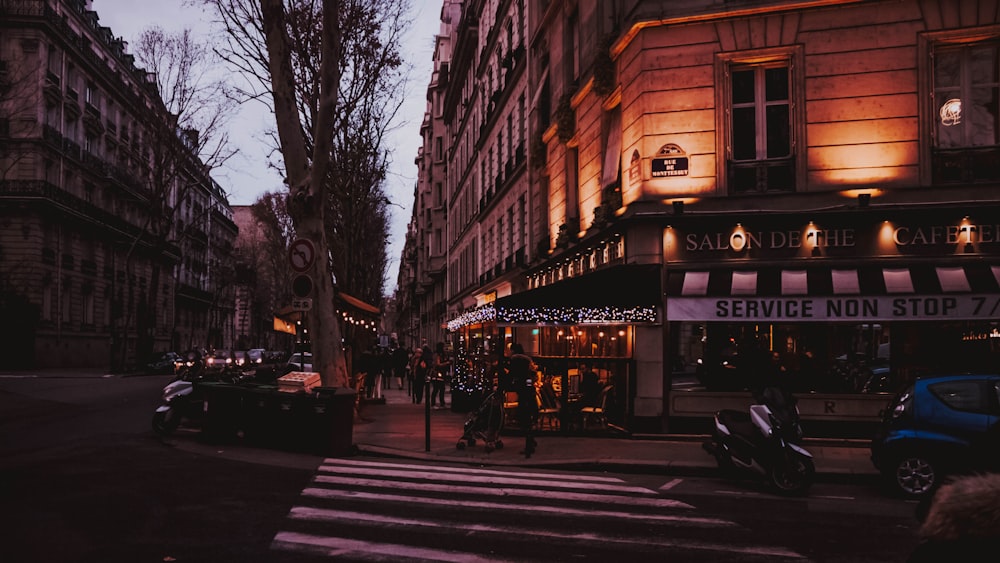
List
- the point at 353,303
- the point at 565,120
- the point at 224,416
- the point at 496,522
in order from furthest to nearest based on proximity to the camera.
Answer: the point at 565,120 → the point at 353,303 → the point at 224,416 → the point at 496,522

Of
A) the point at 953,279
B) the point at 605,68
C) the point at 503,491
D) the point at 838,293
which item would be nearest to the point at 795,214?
the point at 838,293

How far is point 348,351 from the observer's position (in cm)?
2534

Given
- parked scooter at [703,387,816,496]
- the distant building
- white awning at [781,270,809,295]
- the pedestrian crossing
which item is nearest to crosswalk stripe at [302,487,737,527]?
the pedestrian crossing

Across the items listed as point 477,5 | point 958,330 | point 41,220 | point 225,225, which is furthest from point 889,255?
point 225,225

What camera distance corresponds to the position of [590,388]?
672 inches

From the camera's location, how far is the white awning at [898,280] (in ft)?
51.7

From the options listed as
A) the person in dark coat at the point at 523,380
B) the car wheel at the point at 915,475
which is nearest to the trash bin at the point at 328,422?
the person in dark coat at the point at 523,380

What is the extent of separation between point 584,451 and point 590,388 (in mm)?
2627

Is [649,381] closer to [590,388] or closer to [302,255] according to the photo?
[590,388]

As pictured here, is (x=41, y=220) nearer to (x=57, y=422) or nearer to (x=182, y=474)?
(x=57, y=422)

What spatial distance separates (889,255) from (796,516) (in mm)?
8584

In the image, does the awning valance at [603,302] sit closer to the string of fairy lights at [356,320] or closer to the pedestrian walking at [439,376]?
the pedestrian walking at [439,376]

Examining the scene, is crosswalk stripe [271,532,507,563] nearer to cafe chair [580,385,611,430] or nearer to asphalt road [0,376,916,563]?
asphalt road [0,376,916,563]

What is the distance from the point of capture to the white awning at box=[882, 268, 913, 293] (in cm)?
1575
